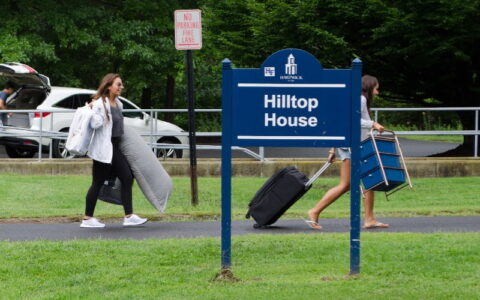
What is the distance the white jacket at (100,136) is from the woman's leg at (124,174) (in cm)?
24

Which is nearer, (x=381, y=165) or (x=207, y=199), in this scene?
(x=381, y=165)

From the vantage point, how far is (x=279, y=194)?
408 inches

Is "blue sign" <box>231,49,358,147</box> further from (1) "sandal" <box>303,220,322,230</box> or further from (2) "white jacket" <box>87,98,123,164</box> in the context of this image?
(2) "white jacket" <box>87,98,123,164</box>

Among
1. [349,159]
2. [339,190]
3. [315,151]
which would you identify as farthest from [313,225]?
[315,151]

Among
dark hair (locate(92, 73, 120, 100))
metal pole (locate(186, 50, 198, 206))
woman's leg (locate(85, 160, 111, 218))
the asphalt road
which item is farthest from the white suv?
dark hair (locate(92, 73, 120, 100))

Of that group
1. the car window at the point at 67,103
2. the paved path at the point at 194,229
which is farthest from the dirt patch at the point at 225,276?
the car window at the point at 67,103

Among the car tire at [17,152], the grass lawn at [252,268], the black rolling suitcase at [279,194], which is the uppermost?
the black rolling suitcase at [279,194]

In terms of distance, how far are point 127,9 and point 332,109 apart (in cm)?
2354

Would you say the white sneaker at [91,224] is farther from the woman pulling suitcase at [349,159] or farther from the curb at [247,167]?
the curb at [247,167]

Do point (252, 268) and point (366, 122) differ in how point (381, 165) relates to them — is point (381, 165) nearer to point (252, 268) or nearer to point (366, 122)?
point (366, 122)

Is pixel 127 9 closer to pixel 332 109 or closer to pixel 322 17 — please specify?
pixel 322 17

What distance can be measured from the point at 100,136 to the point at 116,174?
0.54 metres

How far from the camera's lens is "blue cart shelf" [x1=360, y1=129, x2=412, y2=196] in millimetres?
10094

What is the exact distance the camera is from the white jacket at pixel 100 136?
10578 millimetres
